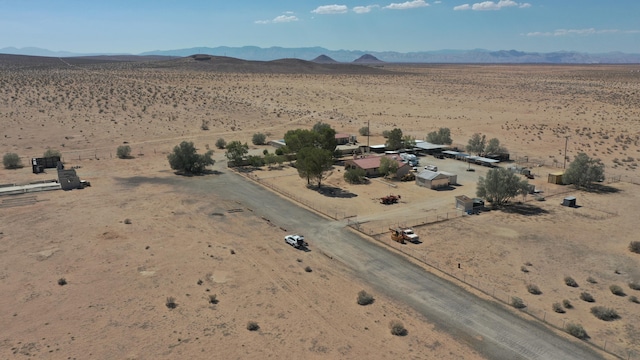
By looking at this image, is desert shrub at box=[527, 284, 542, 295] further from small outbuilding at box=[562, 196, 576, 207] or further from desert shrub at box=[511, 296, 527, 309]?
small outbuilding at box=[562, 196, 576, 207]

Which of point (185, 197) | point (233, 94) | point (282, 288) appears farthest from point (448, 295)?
point (233, 94)

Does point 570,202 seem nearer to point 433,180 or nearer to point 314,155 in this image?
point 433,180

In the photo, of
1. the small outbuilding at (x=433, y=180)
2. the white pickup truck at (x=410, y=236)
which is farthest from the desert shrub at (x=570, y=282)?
the small outbuilding at (x=433, y=180)

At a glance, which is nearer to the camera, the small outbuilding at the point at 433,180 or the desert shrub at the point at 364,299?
the desert shrub at the point at 364,299

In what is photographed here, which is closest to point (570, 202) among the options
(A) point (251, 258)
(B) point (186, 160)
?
(A) point (251, 258)

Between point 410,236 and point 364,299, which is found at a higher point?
Result: point 410,236

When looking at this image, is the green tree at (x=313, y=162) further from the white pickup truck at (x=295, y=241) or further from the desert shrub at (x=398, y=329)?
the desert shrub at (x=398, y=329)
